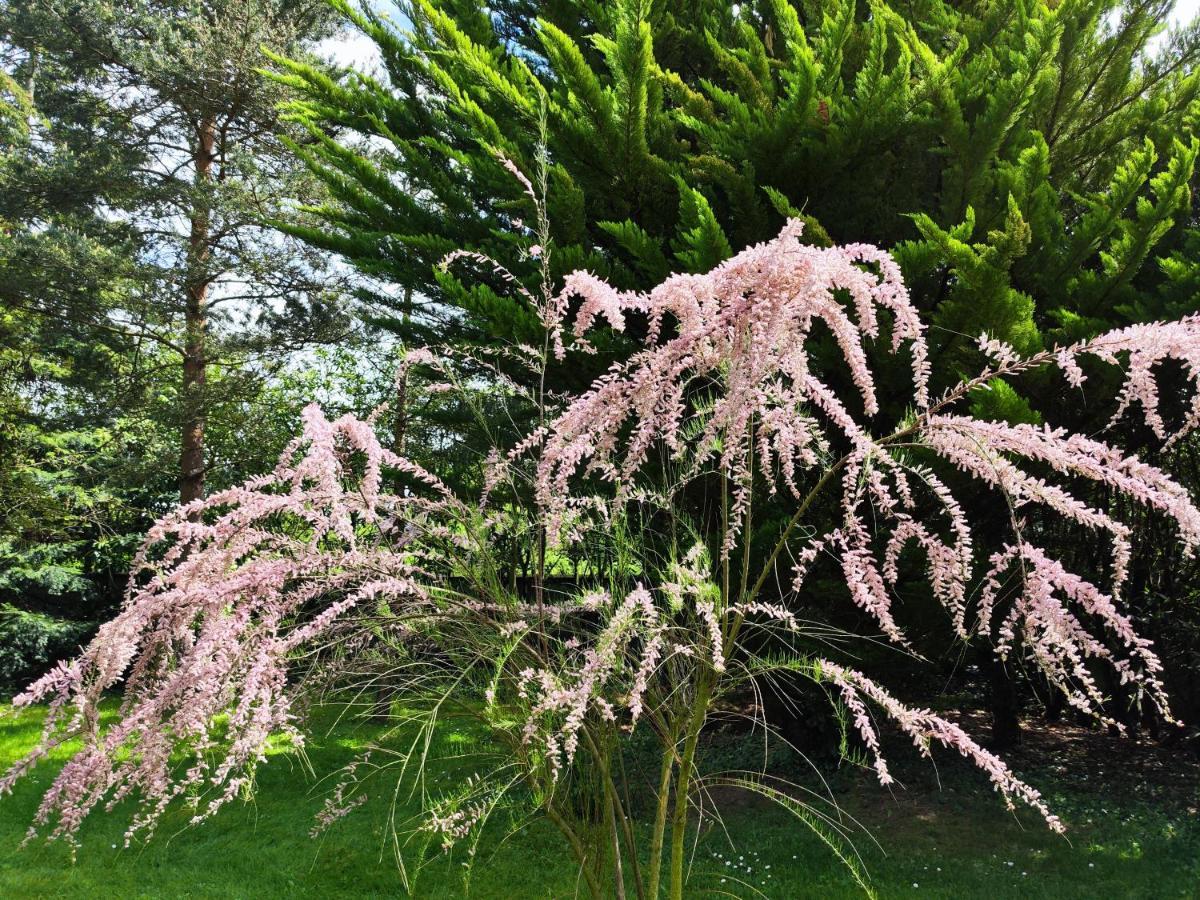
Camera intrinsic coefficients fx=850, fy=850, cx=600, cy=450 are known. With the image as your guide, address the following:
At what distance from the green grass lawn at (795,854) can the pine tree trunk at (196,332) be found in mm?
5355

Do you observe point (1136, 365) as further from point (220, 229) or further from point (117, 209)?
point (117, 209)

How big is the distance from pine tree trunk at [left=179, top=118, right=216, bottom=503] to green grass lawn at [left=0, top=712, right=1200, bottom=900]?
536 cm

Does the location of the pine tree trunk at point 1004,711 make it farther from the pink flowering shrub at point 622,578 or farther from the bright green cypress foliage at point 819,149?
the pink flowering shrub at point 622,578

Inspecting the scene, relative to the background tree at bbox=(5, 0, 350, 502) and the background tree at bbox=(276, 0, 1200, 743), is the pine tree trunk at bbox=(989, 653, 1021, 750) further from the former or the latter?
the background tree at bbox=(5, 0, 350, 502)

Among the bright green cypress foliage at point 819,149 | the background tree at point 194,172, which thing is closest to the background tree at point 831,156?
the bright green cypress foliage at point 819,149

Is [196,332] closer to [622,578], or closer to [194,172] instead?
[194,172]

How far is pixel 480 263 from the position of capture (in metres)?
5.98

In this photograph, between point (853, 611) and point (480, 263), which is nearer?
point (853, 611)

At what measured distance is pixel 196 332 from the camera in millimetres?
10695

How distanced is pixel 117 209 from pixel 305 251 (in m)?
2.67

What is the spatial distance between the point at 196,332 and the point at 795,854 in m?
9.32

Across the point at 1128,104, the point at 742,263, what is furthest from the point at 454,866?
the point at 1128,104

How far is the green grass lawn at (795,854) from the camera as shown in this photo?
4.37 m

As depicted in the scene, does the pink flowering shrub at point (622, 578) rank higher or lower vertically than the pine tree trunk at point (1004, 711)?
higher
